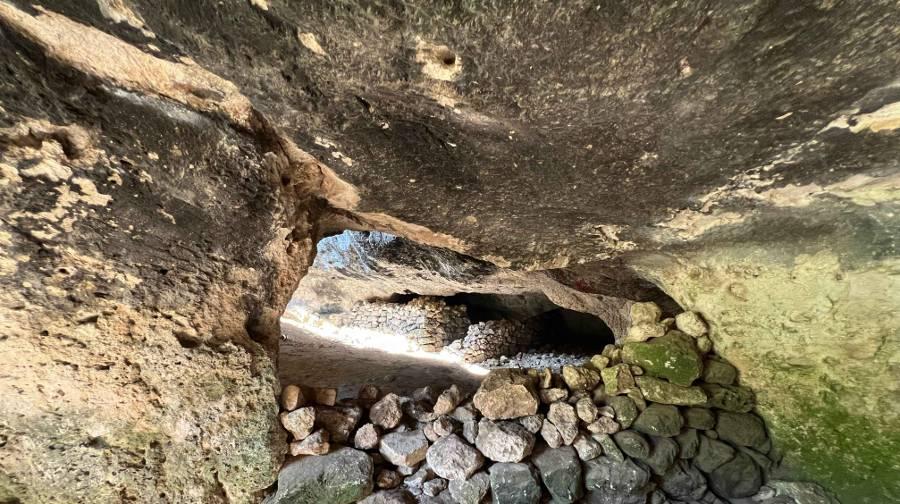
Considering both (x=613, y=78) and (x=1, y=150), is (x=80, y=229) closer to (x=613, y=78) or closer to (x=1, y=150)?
(x=1, y=150)

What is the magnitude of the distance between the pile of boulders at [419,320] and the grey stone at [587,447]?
337cm

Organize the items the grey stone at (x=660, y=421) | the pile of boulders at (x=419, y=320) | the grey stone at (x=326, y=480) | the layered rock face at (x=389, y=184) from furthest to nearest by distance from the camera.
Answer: the pile of boulders at (x=419, y=320) < the grey stone at (x=660, y=421) < the grey stone at (x=326, y=480) < the layered rock face at (x=389, y=184)

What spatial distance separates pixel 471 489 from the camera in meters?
1.93

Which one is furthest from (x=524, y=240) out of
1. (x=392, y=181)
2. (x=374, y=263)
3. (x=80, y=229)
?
(x=374, y=263)

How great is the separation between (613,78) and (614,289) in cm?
223

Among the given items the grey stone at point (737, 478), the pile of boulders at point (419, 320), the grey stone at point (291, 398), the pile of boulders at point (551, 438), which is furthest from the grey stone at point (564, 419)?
the pile of boulders at point (419, 320)

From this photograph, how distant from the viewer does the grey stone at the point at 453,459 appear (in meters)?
1.96

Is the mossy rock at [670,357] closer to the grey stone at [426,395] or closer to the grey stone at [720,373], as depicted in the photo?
the grey stone at [720,373]

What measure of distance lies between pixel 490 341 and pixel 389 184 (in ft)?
12.7

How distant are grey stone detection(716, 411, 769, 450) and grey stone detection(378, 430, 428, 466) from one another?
65.8 inches

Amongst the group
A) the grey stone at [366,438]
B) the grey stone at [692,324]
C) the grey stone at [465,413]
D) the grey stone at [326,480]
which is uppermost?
the grey stone at [692,324]

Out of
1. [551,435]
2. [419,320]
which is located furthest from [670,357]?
[419,320]

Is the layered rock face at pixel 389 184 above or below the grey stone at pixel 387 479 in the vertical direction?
above

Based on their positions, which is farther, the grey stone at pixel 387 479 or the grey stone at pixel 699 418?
the grey stone at pixel 699 418
